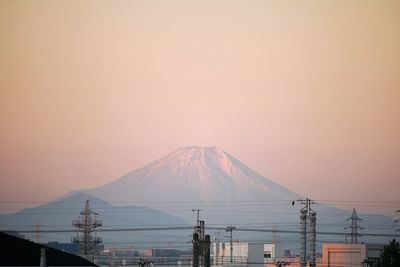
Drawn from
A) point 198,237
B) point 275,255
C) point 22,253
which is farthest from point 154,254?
point 22,253

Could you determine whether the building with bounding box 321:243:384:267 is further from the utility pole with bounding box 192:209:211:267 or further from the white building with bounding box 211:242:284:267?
the utility pole with bounding box 192:209:211:267

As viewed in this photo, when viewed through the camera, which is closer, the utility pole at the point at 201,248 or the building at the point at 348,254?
the utility pole at the point at 201,248

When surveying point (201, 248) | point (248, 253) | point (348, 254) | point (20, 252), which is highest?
point (248, 253)

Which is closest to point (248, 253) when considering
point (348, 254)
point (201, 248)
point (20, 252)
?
point (348, 254)

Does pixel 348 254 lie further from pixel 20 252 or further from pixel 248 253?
pixel 20 252

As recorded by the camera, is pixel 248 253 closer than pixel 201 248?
No

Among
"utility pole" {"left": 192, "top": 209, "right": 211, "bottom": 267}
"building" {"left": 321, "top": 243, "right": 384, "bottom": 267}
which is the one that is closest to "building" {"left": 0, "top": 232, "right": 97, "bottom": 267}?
"utility pole" {"left": 192, "top": 209, "right": 211, "bottom": 267}

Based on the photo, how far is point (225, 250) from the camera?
6275 inches

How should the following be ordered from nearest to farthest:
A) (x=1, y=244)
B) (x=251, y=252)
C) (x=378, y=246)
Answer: (x=1, y=244) → (x=378, y=246) → (x=251, y=252)

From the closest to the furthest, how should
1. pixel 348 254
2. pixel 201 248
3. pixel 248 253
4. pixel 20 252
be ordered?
pixel 20 252
pixel 201 248
pixel 348 254
pixel 248 253

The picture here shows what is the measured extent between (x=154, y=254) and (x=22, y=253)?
142 meters

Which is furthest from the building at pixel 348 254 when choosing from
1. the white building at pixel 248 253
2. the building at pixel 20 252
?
the building at pixel 20 252

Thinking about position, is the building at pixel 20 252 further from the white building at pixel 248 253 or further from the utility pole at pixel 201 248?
the white building at pixel 248 253

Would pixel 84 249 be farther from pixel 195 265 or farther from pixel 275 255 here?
pixel 275 255
